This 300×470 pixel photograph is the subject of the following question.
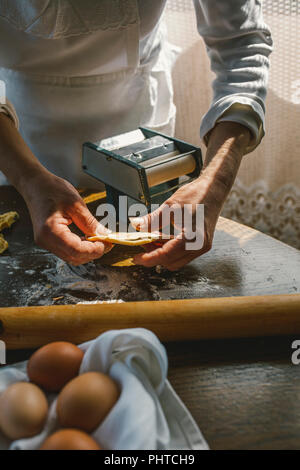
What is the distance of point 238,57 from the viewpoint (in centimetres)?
134

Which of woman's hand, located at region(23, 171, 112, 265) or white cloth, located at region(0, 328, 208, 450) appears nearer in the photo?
white cloth, located at region(0, 328, 208, 450)

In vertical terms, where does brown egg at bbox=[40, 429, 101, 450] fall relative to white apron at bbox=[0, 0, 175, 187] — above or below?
below

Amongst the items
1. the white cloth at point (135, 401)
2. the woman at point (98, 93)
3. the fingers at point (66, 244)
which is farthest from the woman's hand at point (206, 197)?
the white cloth at point (135, 401)

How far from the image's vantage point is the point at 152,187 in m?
1.21

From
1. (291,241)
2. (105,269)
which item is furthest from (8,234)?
(291,241)

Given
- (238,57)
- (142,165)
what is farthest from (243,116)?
(142,165)

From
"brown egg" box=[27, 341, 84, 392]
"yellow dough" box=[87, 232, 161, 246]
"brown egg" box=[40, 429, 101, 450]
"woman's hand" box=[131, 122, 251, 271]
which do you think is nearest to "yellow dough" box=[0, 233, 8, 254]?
"yellow dough" box=[87, 232, 161, 246]

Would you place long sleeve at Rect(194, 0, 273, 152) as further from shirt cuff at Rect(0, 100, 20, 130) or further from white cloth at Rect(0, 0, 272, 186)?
shirt cuff at Rect(0, 100, 20, 130)

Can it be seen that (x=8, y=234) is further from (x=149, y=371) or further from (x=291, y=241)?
(x=291, y=241)

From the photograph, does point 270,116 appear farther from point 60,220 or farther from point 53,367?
point 53,367

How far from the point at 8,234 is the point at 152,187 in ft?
1.49

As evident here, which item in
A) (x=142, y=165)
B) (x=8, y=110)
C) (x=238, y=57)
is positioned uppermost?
(x=238, y=57)

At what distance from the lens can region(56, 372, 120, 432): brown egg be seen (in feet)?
2.13

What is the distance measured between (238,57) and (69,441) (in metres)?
1.19
